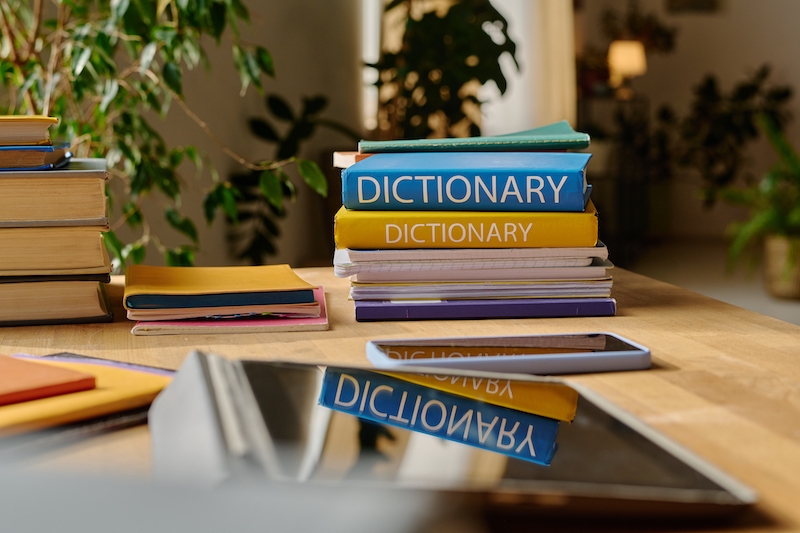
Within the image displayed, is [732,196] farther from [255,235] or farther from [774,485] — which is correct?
[774,485]

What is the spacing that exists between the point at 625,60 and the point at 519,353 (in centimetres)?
609

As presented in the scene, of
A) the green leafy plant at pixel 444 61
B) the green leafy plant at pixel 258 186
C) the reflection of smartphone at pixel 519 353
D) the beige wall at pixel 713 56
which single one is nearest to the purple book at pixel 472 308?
the reflection of smartphone at pixel 519 353

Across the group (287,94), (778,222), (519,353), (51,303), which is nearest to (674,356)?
(519,353)

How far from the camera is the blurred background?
2.85 m

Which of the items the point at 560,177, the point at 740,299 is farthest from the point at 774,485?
the point at 740,299

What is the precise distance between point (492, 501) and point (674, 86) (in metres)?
6.85

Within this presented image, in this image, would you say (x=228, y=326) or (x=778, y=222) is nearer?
(x=228, y=326)

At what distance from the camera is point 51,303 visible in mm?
787

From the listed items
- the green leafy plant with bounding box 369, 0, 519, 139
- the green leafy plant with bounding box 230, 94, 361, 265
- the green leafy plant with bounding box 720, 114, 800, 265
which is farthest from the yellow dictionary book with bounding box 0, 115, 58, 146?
the green leafy plant with bounding box 720, 114, 800, 265

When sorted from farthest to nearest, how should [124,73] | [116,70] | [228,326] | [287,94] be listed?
[287,94]
[124,73]
[116,70]
[228,326]

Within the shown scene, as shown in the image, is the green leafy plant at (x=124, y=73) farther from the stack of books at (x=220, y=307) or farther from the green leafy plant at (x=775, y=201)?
the green leafy plant at (x=775, y=201)

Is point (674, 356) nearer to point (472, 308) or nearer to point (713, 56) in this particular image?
point (472, 308)

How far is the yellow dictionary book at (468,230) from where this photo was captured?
763mm

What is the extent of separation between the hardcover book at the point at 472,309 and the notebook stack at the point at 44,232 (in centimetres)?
26
